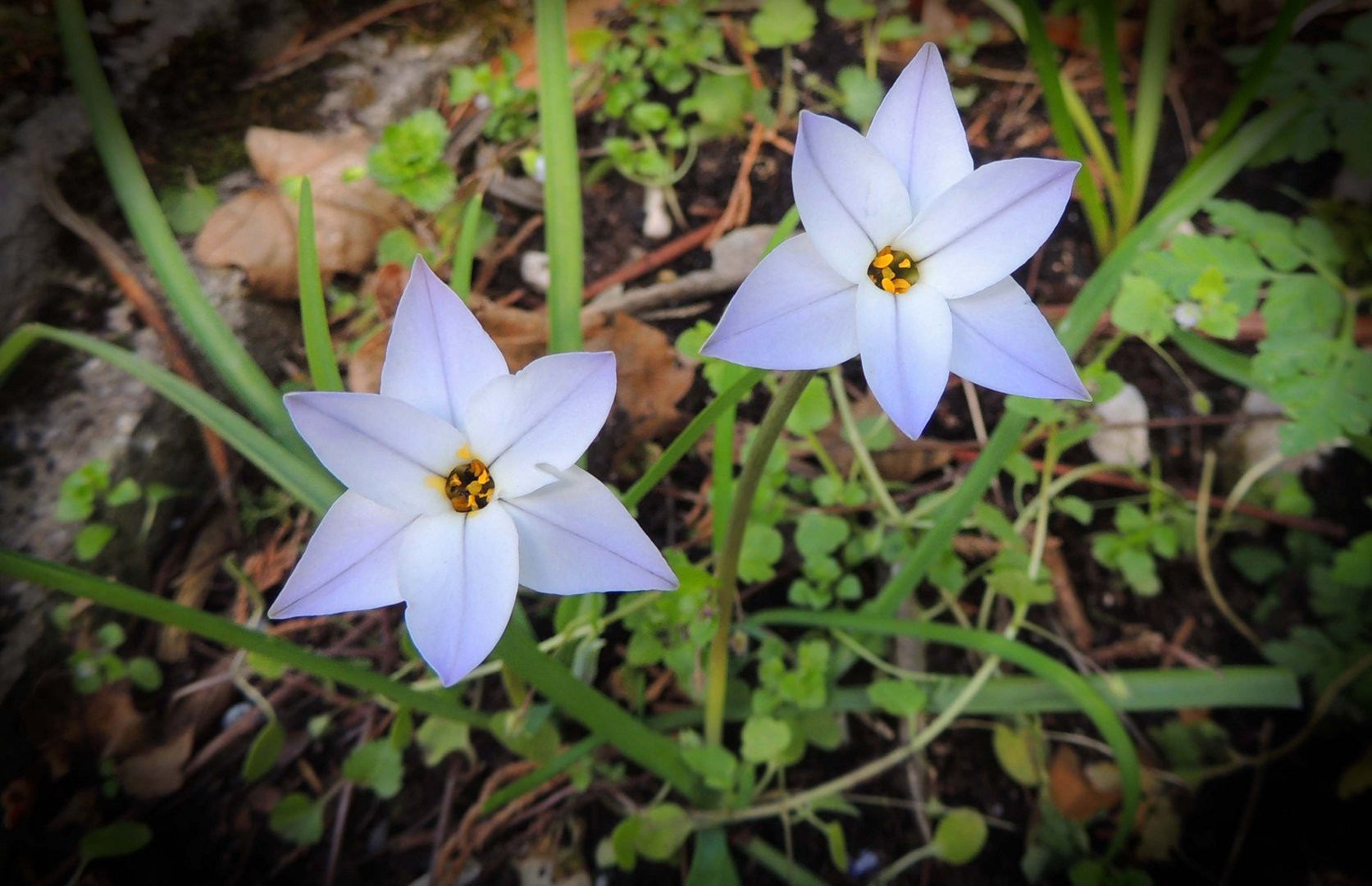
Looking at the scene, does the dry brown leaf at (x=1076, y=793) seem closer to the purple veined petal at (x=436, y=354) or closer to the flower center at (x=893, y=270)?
the flower center at (x=893, y=270)

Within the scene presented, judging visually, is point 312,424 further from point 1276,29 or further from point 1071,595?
point 1276,29

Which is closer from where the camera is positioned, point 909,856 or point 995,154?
point 909,856

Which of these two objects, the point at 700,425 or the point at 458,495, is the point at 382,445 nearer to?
the point at 458,495

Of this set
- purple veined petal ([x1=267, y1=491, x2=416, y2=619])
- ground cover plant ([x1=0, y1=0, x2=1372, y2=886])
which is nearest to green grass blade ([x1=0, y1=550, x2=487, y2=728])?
ground cover plant ([x1=0, y1=0, x2=1372, y2=886])

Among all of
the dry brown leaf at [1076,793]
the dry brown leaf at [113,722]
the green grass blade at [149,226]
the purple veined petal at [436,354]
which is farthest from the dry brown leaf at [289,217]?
the dry brown leaf at [1076,793]

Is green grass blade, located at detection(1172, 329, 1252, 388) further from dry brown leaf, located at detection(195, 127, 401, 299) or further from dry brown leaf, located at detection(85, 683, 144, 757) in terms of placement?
dry brown leaf, located at detection(85, 683, 144, 757)

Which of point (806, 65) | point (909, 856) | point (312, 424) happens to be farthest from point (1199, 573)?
point (312, 424)
